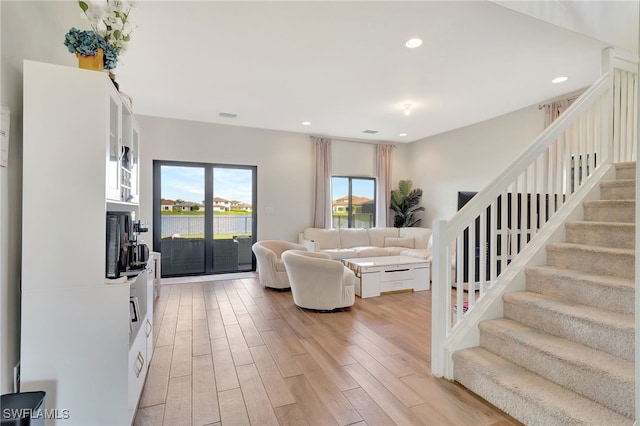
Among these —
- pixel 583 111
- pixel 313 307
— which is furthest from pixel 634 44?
pixel 313 307

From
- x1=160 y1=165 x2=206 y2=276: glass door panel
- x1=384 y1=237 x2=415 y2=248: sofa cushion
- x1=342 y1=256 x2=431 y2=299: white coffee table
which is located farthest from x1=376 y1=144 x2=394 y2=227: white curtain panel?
x1=160 y1=165 x2=206 y2=276: glass door panel

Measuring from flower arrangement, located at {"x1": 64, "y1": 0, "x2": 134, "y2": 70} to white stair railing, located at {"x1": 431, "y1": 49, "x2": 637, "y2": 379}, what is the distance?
7.77 ft

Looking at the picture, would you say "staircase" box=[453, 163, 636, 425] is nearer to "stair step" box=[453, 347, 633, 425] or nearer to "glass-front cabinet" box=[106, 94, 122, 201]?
"stair step" box=[453, 347, 633, 425]

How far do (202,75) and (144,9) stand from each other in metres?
1.23

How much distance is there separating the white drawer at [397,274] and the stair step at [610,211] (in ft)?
7.65

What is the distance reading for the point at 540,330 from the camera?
204 cm

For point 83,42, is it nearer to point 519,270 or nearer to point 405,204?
point 519,270

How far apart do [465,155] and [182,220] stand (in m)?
5.75

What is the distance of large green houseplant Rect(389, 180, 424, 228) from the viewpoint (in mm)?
7016

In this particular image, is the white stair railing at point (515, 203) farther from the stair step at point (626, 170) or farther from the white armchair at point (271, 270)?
the white armchair at point (271, 270)

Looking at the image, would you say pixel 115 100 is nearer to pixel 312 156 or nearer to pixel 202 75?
pixel 202 75

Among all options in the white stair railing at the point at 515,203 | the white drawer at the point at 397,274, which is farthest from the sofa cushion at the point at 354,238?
the white stair railing at the point at 515,203

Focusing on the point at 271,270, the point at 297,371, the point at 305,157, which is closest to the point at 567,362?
the point at 297,371

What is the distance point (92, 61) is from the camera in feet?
5.19
